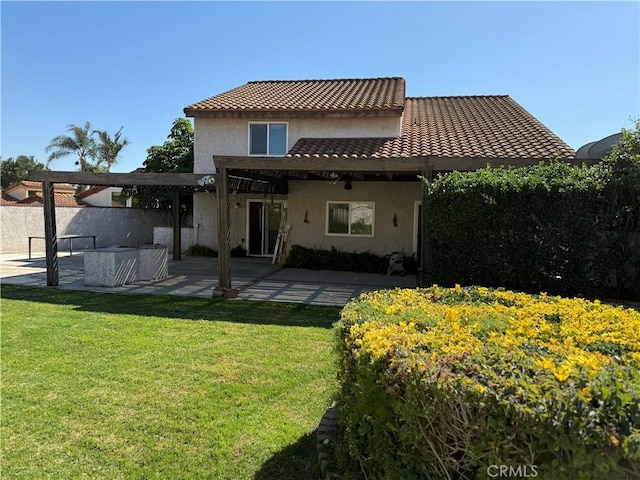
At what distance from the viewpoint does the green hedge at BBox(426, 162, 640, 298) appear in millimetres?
6664

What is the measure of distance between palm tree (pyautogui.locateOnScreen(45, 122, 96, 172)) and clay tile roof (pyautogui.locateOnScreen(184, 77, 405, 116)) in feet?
74.9

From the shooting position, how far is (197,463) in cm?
327

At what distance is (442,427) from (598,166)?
7196 millimetres

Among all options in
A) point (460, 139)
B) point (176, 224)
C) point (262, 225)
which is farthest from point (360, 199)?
point (176, 224)

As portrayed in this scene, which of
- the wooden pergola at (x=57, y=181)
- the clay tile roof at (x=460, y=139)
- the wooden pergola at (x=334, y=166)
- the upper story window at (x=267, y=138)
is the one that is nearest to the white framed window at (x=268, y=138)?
the upper story window at (x=267, y=138)

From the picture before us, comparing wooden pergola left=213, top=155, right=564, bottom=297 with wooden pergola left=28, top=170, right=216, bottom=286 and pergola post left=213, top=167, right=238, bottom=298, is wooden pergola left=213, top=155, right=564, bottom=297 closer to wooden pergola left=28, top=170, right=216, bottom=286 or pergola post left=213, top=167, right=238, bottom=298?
pergola post left=213, top=167, right=238, bottom=298

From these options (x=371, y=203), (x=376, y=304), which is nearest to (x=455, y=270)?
(x=376, y=304)

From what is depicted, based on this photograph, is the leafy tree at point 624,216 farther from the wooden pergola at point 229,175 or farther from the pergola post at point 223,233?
the pergola post at point 223,233

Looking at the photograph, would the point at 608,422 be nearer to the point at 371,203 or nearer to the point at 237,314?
the point at 237,314

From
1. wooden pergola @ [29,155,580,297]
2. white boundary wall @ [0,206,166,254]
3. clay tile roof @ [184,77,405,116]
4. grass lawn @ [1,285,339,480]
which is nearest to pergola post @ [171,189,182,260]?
clay tile roof @ [184,77,405,116]

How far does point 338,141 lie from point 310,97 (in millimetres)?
3890

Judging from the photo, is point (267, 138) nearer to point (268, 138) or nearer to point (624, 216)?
point (268, 138)

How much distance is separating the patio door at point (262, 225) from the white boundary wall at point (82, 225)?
29.0 feet

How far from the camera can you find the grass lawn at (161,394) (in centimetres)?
330
